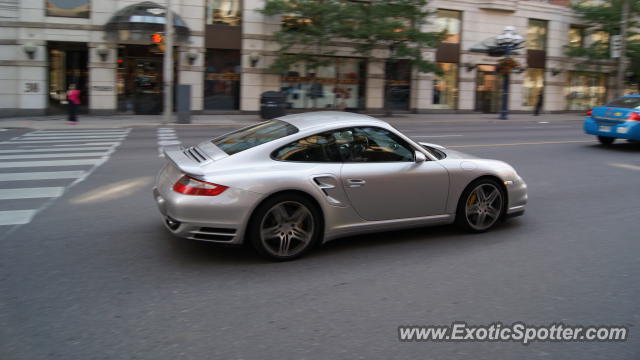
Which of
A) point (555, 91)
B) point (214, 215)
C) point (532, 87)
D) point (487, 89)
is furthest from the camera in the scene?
point (555, 91)

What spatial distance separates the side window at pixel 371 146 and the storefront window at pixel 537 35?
3387cm

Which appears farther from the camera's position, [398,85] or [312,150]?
[398,85]

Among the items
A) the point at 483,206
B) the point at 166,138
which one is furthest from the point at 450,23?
the point at 483,206

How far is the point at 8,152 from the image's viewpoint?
12906 millimetres

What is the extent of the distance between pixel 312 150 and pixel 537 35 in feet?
116

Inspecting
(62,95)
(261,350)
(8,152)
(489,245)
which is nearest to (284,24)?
(62,95)

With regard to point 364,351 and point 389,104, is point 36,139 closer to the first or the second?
point 364,351

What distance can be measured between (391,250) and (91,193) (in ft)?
16.2

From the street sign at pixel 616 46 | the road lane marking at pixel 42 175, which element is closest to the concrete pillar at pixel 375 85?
the street sign at pixel 616 46

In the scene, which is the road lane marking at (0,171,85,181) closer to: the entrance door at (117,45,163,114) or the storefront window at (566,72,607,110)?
the entrance door at (117,45,163,114)

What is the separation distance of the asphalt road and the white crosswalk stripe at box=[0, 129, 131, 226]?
267 millimetres

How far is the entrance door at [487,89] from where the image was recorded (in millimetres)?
34531

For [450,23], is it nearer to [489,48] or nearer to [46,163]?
[489,48]

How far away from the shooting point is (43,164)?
1095cm
